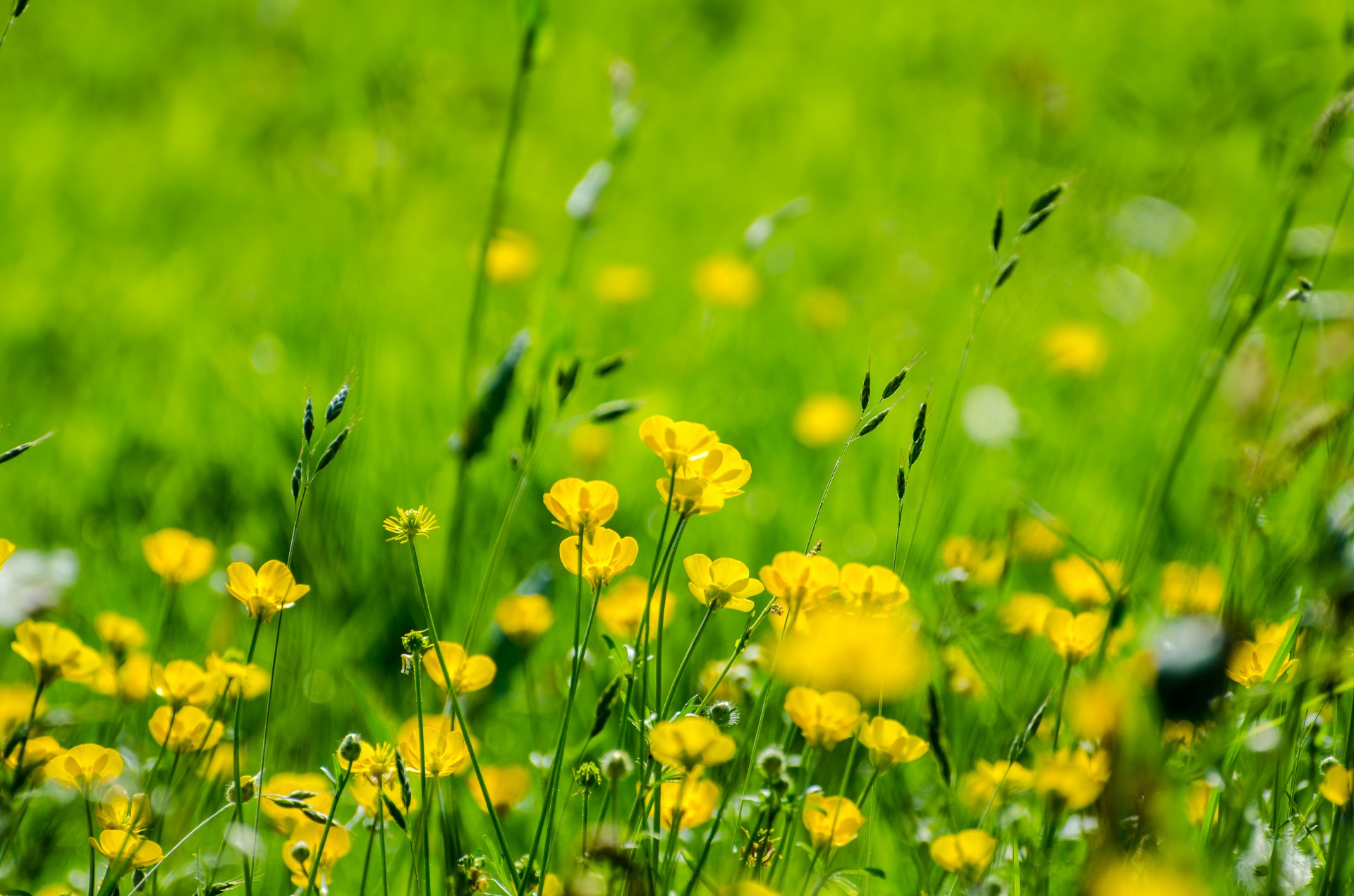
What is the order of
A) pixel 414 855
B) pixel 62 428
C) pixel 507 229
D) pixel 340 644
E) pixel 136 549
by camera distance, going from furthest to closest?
1. pixel 507 229
2. pixel 62 428
3. pixel 136 549
4. pixel 340 644
5. pixel 414 855

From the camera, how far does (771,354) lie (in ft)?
7.99

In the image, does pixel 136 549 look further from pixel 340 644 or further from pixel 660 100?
pixel 660 100

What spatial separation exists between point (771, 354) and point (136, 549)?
1.38 meters

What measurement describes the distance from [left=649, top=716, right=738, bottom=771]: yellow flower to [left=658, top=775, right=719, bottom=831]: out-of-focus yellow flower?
0.10 meters

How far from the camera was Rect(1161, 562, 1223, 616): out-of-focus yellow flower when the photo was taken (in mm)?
958

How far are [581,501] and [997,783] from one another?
461mm

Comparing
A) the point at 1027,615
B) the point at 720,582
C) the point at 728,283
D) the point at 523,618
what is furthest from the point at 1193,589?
the point at 728,283

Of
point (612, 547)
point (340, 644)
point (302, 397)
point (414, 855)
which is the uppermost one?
→ point (612, 547)

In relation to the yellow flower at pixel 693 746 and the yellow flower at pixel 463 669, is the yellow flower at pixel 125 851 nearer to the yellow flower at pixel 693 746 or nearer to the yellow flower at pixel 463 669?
the yellow flower at pixel 463 669

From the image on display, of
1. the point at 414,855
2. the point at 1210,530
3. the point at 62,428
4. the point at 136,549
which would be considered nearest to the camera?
the point at 414,855

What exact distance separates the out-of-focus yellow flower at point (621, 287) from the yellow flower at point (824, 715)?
1693 mm

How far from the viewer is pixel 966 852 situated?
0.80 meters

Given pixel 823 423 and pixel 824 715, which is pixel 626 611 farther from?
pixel 823 423

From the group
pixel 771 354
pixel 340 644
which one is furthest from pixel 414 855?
pixel 771 354
